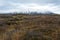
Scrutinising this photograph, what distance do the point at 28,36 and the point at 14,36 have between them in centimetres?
145

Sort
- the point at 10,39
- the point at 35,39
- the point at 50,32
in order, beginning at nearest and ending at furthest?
1. the point at 35,39
2. the point at 10,39
3. the point at 50,32

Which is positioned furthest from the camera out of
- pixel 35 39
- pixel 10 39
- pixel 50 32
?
pixel 50 32

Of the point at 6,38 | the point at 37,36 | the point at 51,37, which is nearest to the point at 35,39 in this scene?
the point at 37,36

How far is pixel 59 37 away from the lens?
16.2m

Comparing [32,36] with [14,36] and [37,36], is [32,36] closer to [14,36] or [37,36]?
[37,36]

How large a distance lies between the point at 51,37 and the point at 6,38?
3461mm

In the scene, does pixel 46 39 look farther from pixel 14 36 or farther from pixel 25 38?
pixel 14 36

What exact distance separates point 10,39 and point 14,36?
457mm

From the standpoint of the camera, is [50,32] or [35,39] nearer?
[35,39]

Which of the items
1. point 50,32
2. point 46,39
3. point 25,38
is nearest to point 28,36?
point 25,38

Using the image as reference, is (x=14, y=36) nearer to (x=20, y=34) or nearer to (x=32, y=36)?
(x=20, y=34)

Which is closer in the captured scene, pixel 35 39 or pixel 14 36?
pixel 35 39

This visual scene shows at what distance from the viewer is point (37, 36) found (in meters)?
16.0

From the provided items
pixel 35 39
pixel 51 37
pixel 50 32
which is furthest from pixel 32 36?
pixel 50 32
